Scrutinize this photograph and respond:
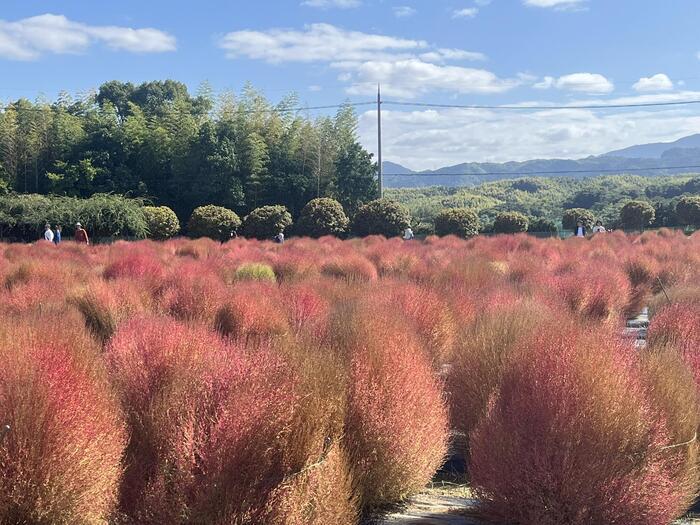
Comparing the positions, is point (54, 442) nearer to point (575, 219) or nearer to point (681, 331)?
point (681, 331)

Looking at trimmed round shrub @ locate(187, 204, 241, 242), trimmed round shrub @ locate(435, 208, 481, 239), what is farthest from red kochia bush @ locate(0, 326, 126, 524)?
trimmed round shrub @ locate(435, 208, 481, 239)

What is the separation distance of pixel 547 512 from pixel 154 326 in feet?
8.50

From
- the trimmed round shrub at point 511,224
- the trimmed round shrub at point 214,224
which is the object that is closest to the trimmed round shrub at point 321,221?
the trimmed round shrub at point 214,224

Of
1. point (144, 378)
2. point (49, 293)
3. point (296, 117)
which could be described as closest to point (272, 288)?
A: point (49, 293)

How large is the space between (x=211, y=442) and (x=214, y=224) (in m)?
30.1

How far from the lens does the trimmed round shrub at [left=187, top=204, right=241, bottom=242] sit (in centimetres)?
3228

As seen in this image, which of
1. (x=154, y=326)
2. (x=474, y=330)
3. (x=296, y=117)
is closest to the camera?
(x=154, y=326)

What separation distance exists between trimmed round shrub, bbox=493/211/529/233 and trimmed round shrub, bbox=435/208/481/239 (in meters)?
2.52

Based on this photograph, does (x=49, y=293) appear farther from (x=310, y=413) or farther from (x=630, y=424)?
(x=630, y=424)

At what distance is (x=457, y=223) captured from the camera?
3359cm

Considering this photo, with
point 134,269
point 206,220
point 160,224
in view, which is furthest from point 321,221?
point 134,269

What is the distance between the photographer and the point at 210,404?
122 inches

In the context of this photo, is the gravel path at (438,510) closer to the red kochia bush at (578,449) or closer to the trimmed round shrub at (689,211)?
the red kochia bush at (578,449)

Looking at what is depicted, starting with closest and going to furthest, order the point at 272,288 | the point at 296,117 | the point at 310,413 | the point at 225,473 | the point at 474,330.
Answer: the point at 225,473, the point at 310,413, the point at 474,330, the point at 272,288, the point at 296,117
